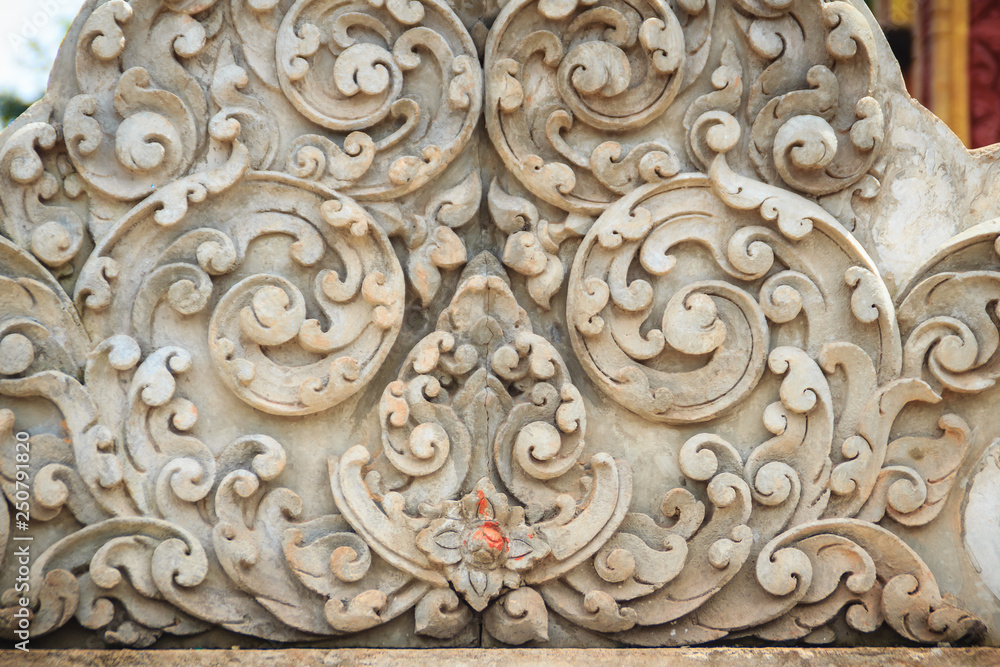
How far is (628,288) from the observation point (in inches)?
73.3

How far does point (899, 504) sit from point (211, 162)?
1459mm

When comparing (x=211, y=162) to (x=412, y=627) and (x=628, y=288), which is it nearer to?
(x=628, y=288)

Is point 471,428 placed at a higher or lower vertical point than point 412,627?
higher

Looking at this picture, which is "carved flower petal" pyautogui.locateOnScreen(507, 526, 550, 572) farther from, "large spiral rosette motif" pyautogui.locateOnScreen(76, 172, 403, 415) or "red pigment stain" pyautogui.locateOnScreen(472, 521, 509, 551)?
"large spiral rosette motif" pyautogui.locateOnScreen(76, 172, 403, 415)

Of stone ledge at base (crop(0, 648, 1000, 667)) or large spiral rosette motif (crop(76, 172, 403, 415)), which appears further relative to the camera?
large spiral rosette motif (crop(76, 172, 403, 415))

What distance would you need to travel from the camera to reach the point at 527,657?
1.70 m

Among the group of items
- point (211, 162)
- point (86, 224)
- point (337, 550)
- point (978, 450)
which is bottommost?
point (337, 550)

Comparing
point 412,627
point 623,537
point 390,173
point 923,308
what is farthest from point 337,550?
→ point 923,308

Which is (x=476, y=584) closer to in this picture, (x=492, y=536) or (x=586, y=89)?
(x=492, y=536)

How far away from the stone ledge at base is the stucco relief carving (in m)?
0.06

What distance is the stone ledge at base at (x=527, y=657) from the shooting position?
1625 millimetres

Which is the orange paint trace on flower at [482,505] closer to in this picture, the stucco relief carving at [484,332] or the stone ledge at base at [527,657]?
the stucco relief carving at [484,332]

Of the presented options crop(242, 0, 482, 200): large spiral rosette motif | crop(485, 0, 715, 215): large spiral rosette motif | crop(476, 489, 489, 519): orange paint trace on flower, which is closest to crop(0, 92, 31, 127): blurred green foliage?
crop(242, 0, 482, 200): large spiral rosette motif

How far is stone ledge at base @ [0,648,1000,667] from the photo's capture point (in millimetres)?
1625
